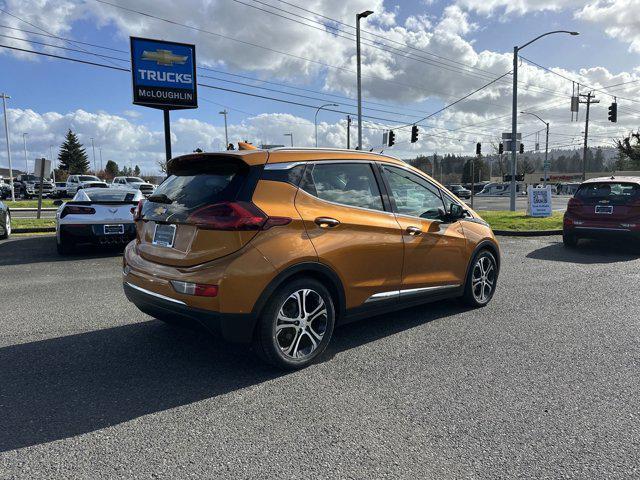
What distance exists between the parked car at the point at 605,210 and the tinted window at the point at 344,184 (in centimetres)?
735

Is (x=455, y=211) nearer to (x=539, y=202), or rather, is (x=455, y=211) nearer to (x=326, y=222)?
(x=326, y=222)

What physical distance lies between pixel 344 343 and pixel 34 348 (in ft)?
8.84

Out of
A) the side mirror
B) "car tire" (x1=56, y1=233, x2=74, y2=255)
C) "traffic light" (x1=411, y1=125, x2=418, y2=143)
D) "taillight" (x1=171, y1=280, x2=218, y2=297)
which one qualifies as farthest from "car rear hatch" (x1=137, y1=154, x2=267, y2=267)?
"traffic light" (x1=411, y1=125, x2=418, y2=143)

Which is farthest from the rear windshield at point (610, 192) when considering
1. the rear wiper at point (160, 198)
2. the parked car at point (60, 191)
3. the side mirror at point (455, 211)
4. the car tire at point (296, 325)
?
the parked car at point (60, 191)

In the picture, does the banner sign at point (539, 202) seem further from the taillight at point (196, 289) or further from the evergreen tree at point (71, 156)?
the evergreen tree at point (71, 156)

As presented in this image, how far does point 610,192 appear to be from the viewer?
31.3 ft

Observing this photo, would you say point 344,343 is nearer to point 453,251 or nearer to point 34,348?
point 453,251

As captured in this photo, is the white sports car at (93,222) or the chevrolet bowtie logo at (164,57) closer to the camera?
the white sports car at (93,222)

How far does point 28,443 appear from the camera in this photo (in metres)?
2.61

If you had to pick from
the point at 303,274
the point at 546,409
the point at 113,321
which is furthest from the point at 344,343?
the point at 113,321

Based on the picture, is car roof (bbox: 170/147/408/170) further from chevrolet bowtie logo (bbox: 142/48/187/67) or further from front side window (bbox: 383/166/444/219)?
chevrolet bowtie logo (bbox: 142/48/187/67)

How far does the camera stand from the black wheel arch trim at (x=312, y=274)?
11.0ft

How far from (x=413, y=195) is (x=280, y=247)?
1822 mm

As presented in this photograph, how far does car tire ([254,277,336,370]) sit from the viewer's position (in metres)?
3.43
